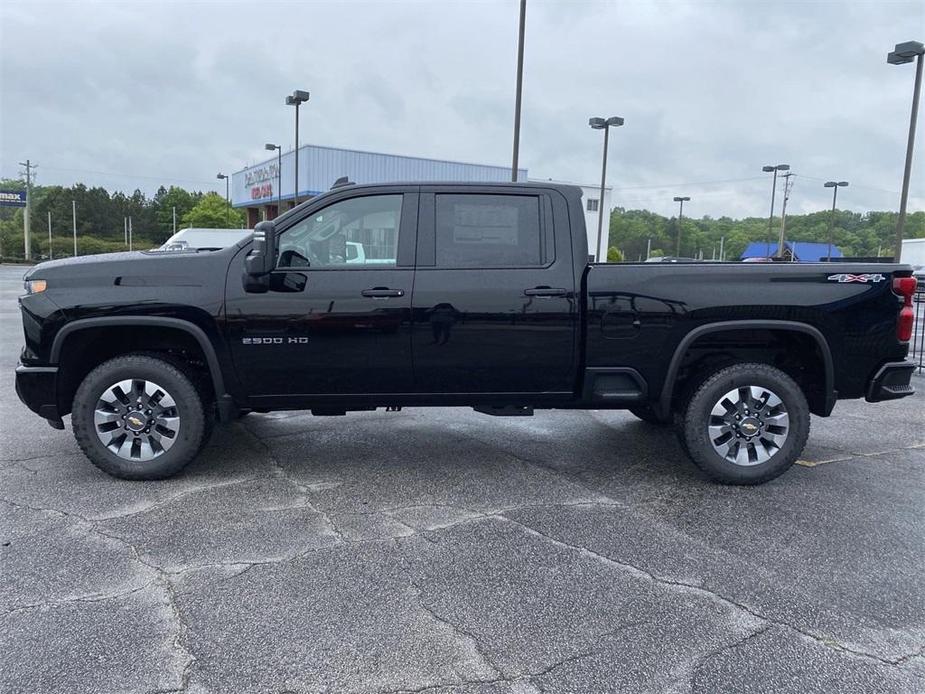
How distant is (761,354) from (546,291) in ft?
5.51

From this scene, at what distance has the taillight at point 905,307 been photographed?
186 inches

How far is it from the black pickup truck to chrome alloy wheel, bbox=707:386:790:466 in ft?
0.04

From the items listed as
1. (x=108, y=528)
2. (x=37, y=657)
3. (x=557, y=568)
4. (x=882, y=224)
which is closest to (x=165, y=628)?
(x=37, y=657)

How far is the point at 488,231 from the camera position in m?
4.83

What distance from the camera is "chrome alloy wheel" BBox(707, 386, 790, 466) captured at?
4.78m

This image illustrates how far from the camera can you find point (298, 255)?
185 inches

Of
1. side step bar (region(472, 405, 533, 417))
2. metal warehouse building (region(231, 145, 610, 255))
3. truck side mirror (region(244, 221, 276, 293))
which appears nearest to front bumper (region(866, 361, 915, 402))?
side step bar (region(472, 405, 533, 417))

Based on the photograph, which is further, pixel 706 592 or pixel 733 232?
pixel 733 232

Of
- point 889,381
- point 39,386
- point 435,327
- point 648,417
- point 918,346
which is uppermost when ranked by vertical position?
point 435,327

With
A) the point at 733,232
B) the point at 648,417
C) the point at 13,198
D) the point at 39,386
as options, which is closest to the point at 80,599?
the point at 39,386

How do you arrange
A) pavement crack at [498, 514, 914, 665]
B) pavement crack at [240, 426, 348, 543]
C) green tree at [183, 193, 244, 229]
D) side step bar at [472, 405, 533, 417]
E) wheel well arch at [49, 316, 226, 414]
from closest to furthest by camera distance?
1. pavement crack at [498, 514, 914, 665]
2. pavement crack at [240, 426, 348, 543]
3. wheel well arch at [49, 316, 226, 414]
4. side step bar at [472, 405, 533, 417]
5. green tree at [183, 193, 244, 229]

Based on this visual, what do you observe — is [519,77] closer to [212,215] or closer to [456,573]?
[456,573]

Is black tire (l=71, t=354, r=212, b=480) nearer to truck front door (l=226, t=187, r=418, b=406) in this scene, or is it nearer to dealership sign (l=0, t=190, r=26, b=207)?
truck front door (l=226, t=187, r=418, b=406)

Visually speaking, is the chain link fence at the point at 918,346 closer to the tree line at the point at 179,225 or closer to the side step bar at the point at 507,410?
the side step bar at the point at 507,410
